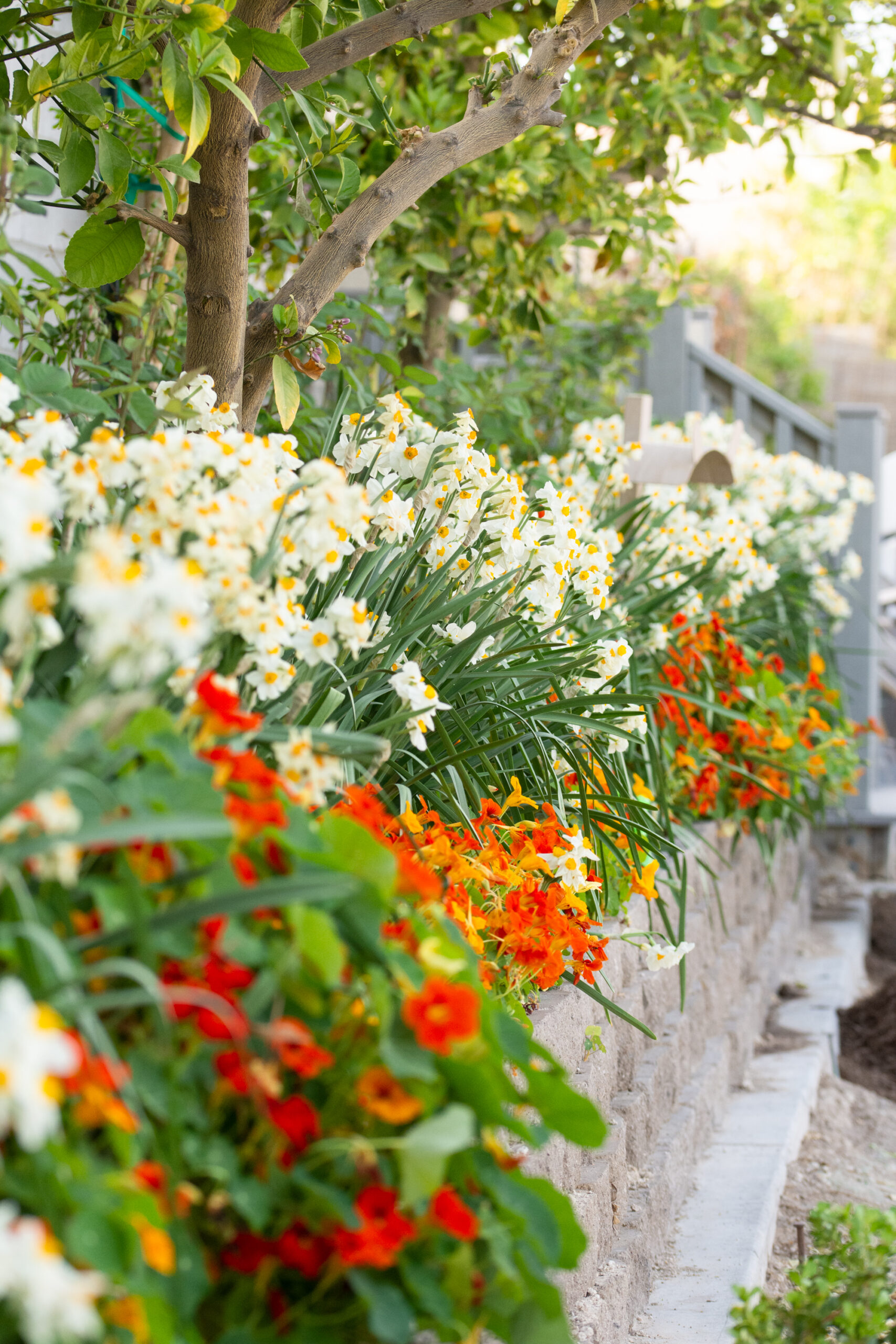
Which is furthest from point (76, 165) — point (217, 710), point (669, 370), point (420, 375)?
A: point (669, 370)

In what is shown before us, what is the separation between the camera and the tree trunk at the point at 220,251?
169cm

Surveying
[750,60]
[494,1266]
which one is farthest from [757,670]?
[494,1266]

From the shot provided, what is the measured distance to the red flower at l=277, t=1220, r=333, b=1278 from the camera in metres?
0.74

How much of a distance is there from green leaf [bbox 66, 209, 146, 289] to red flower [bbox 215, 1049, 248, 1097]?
1.17 m

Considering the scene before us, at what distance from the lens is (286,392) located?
1699mm

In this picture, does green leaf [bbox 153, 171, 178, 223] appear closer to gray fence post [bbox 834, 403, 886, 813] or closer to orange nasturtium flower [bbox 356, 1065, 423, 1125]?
orange nasturtium flower [bbox 356, 1065, 423, 1125]

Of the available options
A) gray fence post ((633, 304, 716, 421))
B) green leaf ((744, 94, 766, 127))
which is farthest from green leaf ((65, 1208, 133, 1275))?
gray fence post ((633, 304, 716, 421))

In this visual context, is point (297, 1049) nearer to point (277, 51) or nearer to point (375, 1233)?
point (375, 1233)

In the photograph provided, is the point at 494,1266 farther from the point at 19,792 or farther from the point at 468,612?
the point at 468,612

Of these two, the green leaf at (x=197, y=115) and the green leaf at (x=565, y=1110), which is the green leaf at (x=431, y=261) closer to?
the green leaf at (x=197, y=115)

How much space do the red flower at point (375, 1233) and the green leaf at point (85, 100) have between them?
4.44 feet

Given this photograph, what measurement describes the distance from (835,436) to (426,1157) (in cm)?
450

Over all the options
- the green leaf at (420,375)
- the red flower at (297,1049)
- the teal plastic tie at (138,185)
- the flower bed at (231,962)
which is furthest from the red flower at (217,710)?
the green leaf at (420,375)

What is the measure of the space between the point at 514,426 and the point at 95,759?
99.0 inches
